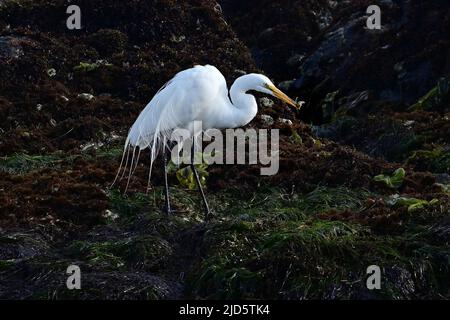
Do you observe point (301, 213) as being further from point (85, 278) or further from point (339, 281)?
point (85, 278)

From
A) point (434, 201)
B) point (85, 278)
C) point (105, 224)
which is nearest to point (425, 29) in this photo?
point (434, 201)

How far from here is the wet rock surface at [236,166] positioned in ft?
26.3

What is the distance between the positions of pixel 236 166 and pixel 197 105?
163 cm

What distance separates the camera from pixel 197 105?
10211mm

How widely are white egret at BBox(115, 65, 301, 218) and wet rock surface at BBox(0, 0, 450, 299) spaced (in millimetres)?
819

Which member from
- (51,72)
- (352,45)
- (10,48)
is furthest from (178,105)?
(352,45)

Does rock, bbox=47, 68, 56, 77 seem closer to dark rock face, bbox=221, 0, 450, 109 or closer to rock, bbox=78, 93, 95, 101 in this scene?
rock, bbox=78, 93, 95, 101

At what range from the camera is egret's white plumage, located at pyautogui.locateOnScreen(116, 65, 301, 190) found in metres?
10.2

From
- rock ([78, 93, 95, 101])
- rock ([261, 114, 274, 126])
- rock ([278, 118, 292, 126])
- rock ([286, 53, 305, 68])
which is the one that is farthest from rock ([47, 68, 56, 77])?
rock ([286, 53, 305, 68])

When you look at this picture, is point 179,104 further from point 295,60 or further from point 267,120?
point 295,60

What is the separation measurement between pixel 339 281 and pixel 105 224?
3.23 meters

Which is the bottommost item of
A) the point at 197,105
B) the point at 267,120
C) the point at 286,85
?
the point at 197,105

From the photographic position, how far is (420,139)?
13172 millimetres
